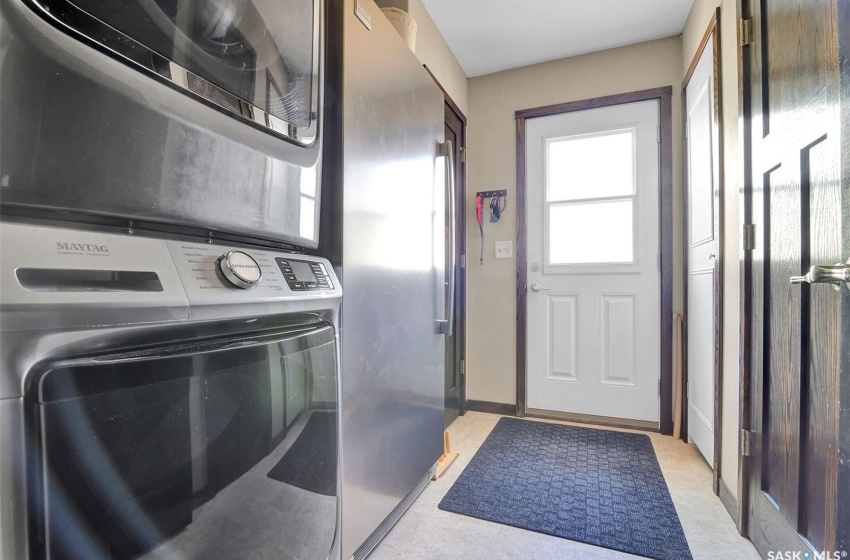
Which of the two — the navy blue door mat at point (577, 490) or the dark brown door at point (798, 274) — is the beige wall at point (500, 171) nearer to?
the navy blue door mat at point (577, 490)

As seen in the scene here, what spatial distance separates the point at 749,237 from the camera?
1.39 metres

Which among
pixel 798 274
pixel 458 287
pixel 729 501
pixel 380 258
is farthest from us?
pixel 458 287

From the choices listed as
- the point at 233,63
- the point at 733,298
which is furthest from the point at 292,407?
the point at 733,298

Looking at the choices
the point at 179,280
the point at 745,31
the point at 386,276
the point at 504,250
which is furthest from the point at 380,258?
the point at 504,250

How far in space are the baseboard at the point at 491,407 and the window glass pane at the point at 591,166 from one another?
1.46 meters

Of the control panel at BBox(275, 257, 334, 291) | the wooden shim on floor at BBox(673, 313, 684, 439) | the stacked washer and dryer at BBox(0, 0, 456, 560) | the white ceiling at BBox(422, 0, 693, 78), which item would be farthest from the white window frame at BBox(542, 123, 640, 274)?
the control panel at BBox(275, 257, 334, 291)

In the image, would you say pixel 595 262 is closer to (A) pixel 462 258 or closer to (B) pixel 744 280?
(A) pixel 462 258

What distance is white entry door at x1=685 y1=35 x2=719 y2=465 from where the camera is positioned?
184cm

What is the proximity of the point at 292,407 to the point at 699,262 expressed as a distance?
2.17m

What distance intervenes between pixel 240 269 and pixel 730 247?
70.8 inches

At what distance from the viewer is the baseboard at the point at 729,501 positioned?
4.89 ft

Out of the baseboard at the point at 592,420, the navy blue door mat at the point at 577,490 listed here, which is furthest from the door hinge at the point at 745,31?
the baseboard at the point at 592,420

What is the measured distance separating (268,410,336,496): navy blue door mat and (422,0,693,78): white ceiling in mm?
2231

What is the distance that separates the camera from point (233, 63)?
2.38ft
